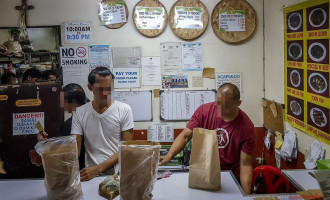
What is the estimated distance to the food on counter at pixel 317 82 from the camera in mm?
2434

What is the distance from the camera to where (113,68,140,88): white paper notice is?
367cm

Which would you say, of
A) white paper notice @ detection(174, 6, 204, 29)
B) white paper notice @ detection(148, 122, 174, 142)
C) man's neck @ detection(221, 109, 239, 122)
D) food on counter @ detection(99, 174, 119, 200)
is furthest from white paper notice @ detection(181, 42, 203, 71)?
food on counter @ detection(99, 174, 119, 200)

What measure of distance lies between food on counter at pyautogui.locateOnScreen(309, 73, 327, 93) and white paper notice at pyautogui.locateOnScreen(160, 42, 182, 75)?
59.3 inches

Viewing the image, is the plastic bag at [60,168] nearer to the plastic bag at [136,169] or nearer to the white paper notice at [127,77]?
the plastic bag at [136,169]

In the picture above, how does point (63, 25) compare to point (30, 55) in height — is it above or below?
above

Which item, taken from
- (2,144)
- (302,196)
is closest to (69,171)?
(302,196)

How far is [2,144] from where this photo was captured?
110 inches

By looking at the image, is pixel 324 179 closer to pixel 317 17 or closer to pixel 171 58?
pixel 317 17

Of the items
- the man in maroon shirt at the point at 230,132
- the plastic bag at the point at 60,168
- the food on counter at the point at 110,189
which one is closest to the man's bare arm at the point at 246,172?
the man in maroon shirt at the point at 230,132

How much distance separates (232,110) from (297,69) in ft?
2.77

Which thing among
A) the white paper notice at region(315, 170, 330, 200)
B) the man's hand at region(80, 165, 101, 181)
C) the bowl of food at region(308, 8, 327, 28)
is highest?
the bowl of food at region(308, 8, 327, 28)

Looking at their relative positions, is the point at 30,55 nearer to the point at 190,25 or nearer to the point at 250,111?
the point at 190,25

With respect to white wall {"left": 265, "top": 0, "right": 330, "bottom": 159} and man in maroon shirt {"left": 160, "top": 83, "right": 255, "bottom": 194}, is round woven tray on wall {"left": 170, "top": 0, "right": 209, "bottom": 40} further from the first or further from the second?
man in maroon shirt {"left": 160, "top": 83, "right": 255, "bottom": 194}

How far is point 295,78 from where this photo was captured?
2.87m
